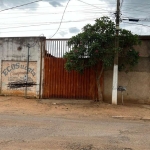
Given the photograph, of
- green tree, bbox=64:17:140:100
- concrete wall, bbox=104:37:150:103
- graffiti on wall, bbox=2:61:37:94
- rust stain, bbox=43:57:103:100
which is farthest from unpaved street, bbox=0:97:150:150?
graffiti on wall, bbox=2:61:37:94

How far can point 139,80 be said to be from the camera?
12.8 meters

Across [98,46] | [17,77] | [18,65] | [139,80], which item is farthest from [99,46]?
[17,77]

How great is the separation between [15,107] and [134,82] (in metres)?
6.42

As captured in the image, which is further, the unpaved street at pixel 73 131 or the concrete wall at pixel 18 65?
the concrete wall at pixel 18 65

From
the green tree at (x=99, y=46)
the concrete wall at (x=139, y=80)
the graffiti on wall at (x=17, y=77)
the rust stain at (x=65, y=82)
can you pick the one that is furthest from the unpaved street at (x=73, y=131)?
the graffiti on wall at (x=17, y=77)

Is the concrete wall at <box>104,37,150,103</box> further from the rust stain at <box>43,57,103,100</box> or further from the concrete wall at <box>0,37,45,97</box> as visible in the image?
the concrete wall at <box>0,37,45,97</box>

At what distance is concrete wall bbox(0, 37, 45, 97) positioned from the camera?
45.1 feet

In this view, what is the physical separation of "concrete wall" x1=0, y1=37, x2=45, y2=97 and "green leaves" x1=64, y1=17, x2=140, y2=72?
2786 millimetres

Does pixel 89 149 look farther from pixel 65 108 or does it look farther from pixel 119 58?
pixel 119 58

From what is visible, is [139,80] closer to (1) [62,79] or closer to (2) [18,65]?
(1) [62,79]

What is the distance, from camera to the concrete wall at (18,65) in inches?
541

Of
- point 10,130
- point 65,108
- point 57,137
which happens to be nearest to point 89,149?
point 57,137

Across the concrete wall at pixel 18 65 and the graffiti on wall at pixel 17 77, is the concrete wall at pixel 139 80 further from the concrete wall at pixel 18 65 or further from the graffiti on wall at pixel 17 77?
the graffiti on wall at pixel 17 77

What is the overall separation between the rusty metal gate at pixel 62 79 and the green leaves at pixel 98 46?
5.02 ft
